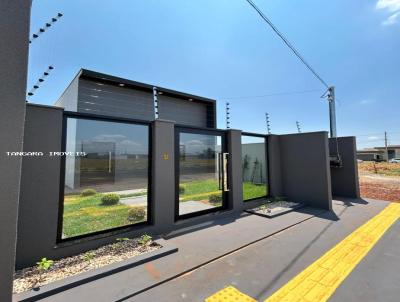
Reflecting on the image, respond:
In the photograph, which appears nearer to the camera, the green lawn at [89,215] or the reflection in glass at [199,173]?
the green lawn at [89,215]

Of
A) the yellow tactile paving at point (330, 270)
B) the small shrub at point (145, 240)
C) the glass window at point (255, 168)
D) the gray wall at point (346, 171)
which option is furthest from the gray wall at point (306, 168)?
the small shrub at point (145, 240)

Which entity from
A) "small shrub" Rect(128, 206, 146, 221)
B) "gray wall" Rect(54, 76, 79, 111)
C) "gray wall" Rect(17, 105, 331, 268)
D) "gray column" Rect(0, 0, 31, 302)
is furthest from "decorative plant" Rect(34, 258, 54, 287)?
"gray wall" Rect(54, 76, 79, 111)

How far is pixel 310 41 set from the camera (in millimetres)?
5695

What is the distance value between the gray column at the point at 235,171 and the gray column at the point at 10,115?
389cm

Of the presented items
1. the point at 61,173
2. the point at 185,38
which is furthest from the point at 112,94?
the point at 61,173

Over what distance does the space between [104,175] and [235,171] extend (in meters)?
2.96

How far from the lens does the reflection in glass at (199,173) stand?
4.15 m

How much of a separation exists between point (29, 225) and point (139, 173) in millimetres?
1704

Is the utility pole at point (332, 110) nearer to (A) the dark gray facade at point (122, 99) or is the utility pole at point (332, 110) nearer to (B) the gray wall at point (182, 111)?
(A) the dark gray facade at point (122, 99)

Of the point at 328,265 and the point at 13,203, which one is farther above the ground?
the point at 13,203

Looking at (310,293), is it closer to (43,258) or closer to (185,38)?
(43,258)

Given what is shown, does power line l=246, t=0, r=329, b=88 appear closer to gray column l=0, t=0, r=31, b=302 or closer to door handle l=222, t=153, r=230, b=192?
door handle l=222, t=153, r=230, b=192

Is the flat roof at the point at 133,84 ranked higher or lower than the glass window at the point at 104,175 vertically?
higher

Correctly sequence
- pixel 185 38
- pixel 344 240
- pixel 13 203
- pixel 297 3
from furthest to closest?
pixel 185 38
pixel 297 3
pixel 344 240
pixel 13 203
